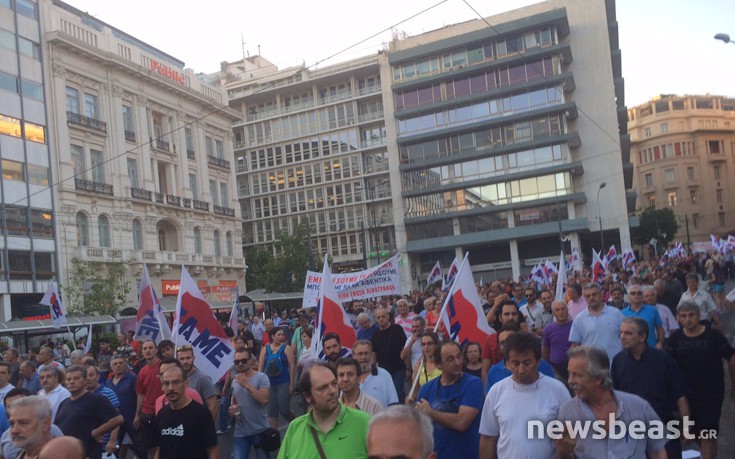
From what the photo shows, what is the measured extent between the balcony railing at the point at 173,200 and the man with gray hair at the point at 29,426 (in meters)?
43.7

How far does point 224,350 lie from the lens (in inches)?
358

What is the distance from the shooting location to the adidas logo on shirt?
17.3 feet

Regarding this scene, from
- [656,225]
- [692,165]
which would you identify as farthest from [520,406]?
[692,165]

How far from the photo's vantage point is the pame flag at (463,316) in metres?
8.23

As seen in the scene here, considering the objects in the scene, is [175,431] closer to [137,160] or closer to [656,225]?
[137,160]

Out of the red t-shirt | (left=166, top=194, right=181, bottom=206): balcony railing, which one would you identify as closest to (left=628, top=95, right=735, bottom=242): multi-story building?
(left=166, top=194, right=181, bottom=206): balcony railing

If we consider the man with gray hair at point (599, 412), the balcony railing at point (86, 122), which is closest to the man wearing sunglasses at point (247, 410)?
the man with gray hair at point (599, 412)

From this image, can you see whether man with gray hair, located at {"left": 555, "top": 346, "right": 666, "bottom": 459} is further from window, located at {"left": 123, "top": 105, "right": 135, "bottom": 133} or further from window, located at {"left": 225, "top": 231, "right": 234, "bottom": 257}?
window, located at {"left": 225, "top": 231, "right": 234, "bottom": 257}

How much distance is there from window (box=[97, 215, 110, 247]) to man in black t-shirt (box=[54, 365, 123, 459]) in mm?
37389

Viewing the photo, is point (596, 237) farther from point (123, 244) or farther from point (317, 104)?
point (123, 244)

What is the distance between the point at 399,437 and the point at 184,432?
2.95m

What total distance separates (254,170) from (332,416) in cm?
7487

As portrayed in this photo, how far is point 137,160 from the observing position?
148 feet

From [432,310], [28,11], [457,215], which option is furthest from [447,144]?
[432,310]
